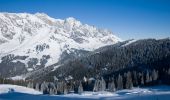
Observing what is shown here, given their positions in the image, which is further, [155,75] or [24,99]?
[155,75]

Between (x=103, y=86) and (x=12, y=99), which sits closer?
(x=12, y=99)

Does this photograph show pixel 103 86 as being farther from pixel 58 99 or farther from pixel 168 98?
pixel 168 98

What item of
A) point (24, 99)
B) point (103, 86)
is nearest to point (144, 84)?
point (103, 86)

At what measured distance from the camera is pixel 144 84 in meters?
186

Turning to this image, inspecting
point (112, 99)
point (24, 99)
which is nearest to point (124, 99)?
point (112, 99)

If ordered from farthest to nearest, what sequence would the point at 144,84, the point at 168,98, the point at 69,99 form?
the point at 144,84 < the point at 69,99 < the point at 168,98

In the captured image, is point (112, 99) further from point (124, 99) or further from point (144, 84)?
point (144, 84)

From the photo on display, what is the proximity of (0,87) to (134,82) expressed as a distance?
2626 inches

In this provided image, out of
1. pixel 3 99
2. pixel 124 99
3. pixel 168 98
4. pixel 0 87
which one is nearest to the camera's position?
pixel 168 98

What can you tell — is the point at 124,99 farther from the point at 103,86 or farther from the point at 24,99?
the point at 103,86

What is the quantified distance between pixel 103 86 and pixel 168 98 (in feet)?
360

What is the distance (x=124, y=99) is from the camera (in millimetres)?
87625

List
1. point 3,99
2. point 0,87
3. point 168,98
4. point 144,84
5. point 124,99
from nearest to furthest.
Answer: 1. point 168,98
2. point 124,99
3. point 3,99
4. point 0,87
5. point 144,84

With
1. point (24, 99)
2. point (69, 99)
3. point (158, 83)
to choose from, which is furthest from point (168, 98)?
point (158, 83)
